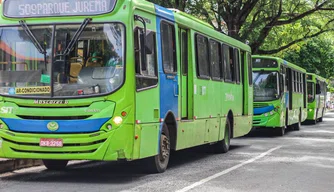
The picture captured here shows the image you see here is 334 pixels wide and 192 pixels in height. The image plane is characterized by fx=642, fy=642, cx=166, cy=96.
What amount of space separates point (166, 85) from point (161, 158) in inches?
52.6

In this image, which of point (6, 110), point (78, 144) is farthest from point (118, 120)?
point (6, 110)

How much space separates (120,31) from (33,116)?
191 cm

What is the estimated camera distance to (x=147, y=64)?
10844 mm

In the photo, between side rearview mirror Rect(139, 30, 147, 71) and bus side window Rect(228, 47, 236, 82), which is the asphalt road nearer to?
side rearview mirror Rect(139, 30, 147, 71)

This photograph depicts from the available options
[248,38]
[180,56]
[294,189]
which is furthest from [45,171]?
[248,38]

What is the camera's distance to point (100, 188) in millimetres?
9570

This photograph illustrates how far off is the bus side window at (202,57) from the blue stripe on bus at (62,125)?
4533 millimetres

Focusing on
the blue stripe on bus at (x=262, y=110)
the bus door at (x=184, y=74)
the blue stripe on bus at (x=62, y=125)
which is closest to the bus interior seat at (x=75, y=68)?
the blue stripe on bus at (x=62, y=125)

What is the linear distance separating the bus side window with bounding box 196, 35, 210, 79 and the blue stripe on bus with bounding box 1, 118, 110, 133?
14.9ft

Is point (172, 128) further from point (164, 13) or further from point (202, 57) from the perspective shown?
point (202, 57)

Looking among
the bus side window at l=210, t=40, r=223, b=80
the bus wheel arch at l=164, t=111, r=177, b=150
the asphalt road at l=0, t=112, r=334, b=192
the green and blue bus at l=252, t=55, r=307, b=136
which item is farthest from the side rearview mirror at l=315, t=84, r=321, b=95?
the bus wheel arch at l=164, t=111, r=177, b=150

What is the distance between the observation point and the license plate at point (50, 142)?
32.5 feet

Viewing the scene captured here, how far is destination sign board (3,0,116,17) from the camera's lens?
1023 cm

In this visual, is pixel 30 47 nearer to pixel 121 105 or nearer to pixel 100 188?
pixel 121 105
